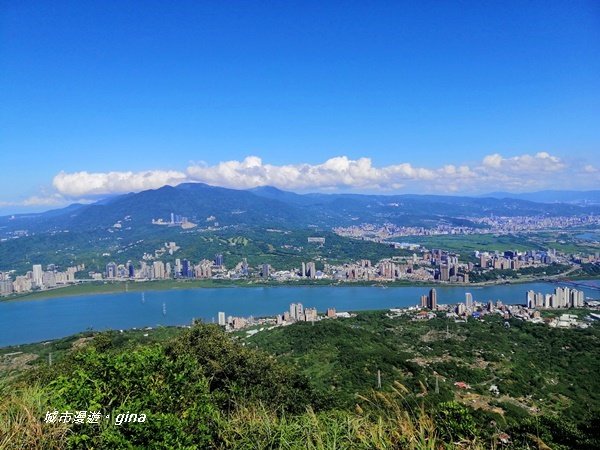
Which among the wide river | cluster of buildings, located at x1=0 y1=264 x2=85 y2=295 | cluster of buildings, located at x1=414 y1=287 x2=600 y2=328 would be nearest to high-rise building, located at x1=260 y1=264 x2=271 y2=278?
the wide river

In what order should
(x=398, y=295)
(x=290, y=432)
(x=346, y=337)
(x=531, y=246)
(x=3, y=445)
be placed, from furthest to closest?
(x=531, y=246) → (x=398, y=295) → (x=346, y=337) → (x=290, y=432) → (x=3, y=445)

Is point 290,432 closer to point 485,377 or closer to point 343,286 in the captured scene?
point 485,377

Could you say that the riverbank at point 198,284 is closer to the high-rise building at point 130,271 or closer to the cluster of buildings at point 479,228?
the high-rise building at point 130,271

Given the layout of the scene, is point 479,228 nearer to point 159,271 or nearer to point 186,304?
point 159,271

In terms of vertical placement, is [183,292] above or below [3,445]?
below

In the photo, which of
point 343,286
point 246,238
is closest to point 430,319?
point 343,286

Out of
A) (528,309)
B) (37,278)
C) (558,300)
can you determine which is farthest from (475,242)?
(37,278)

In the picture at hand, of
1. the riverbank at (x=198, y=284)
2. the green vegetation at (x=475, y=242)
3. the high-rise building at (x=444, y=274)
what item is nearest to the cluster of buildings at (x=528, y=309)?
the riverbank at (x=198, y=284)
